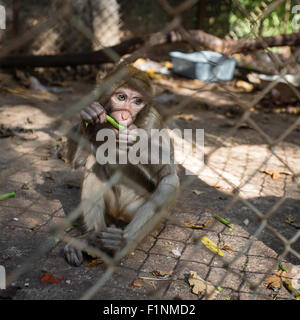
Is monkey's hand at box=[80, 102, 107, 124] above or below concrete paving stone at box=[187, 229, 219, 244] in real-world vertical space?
above

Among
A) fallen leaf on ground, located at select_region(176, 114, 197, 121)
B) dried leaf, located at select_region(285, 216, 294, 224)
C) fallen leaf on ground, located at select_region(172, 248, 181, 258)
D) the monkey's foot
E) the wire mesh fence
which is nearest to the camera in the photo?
the wire mesh fence

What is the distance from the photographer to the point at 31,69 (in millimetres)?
6930

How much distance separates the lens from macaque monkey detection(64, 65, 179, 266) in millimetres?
2580

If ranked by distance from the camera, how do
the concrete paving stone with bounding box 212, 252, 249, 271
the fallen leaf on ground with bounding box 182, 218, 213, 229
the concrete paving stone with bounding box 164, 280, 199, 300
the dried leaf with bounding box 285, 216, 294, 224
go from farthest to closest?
the dried leaf with bounding box 285, 216, 294, 224 → the fallen leaf on ground with bounding box 182, 218, 213, 229 → the concrete paving stone with bounding box 212, 252, 249, 271 → the concrete paving stone with bounding box 164, 280, 199, 300

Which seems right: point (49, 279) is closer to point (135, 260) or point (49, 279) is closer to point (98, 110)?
point (135, 260)

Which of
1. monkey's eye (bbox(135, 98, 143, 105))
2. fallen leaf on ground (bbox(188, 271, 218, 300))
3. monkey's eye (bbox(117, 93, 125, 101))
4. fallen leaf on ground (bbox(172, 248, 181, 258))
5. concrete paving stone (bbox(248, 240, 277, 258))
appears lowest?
fallen leaf on ground (bbox(172, 248, 181, 258))

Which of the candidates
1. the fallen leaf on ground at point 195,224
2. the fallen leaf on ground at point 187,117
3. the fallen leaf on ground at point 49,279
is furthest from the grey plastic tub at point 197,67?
the fallen leaf on ground at point 49,279

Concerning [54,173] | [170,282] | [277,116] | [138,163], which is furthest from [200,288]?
[277,116]

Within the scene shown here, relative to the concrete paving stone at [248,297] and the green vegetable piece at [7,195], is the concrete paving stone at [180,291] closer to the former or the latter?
the concrete paving stone at [248,297]

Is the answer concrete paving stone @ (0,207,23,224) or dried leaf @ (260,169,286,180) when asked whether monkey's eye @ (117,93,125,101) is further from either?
dried leaf @ (260,169,286,180)

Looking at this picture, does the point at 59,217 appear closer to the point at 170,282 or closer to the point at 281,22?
the point at 170,282

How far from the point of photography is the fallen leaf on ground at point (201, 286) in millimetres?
2347

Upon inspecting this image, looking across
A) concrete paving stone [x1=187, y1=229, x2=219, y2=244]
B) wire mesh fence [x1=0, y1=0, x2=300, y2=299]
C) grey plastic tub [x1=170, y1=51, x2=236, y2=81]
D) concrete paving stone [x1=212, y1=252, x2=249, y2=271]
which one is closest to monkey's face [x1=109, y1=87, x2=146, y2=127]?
wire mesh fence [x1=0, y1=0, x2=300, y2=299]
